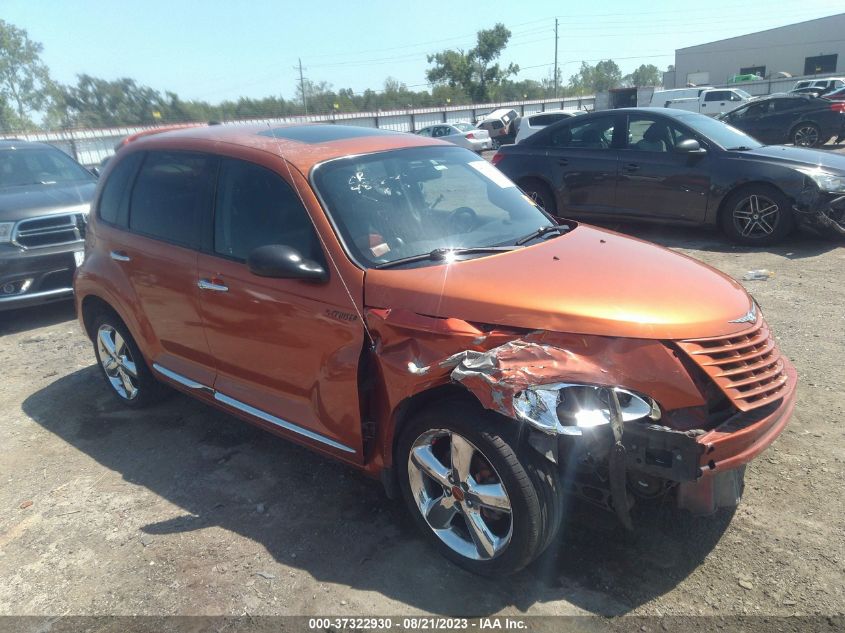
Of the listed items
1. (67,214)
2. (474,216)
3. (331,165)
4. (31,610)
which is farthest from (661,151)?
(31,610)

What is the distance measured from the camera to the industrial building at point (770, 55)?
189 ft

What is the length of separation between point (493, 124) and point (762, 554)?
2974cm

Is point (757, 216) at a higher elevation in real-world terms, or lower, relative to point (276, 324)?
lower

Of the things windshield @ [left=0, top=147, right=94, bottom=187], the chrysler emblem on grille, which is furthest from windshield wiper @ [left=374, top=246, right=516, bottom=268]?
windshield @ [left=0, top=147, right=94, bottom=187]

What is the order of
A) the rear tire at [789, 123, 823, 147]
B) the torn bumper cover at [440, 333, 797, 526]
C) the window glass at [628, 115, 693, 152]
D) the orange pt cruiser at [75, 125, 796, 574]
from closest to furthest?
1. the torn bumper cover at [440, 333, 797, 526]
2. the orange pt cruiser at [75, 125, 796, 574]
3. the window glass at [628, 115, 693, 152]
4. the rear tire at [789, 123, 823, 147]

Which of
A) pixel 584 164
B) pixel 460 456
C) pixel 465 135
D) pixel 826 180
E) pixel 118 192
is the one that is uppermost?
pixel 118 192

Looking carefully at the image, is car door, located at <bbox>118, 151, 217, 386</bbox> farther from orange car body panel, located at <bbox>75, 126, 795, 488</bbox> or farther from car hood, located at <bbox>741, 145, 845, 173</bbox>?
car hood, located at <bbox>741, 145, 845, 173</bbox>

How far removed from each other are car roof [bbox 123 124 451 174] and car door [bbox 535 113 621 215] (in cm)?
482

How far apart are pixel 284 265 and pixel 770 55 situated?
7404 centimetres

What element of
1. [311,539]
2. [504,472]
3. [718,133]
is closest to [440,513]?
[504,472]

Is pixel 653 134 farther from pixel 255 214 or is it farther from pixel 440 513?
pixel 440 513

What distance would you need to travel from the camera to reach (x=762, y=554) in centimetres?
271

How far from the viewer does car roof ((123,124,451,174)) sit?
3365mm

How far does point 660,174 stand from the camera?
7820 millimetres
